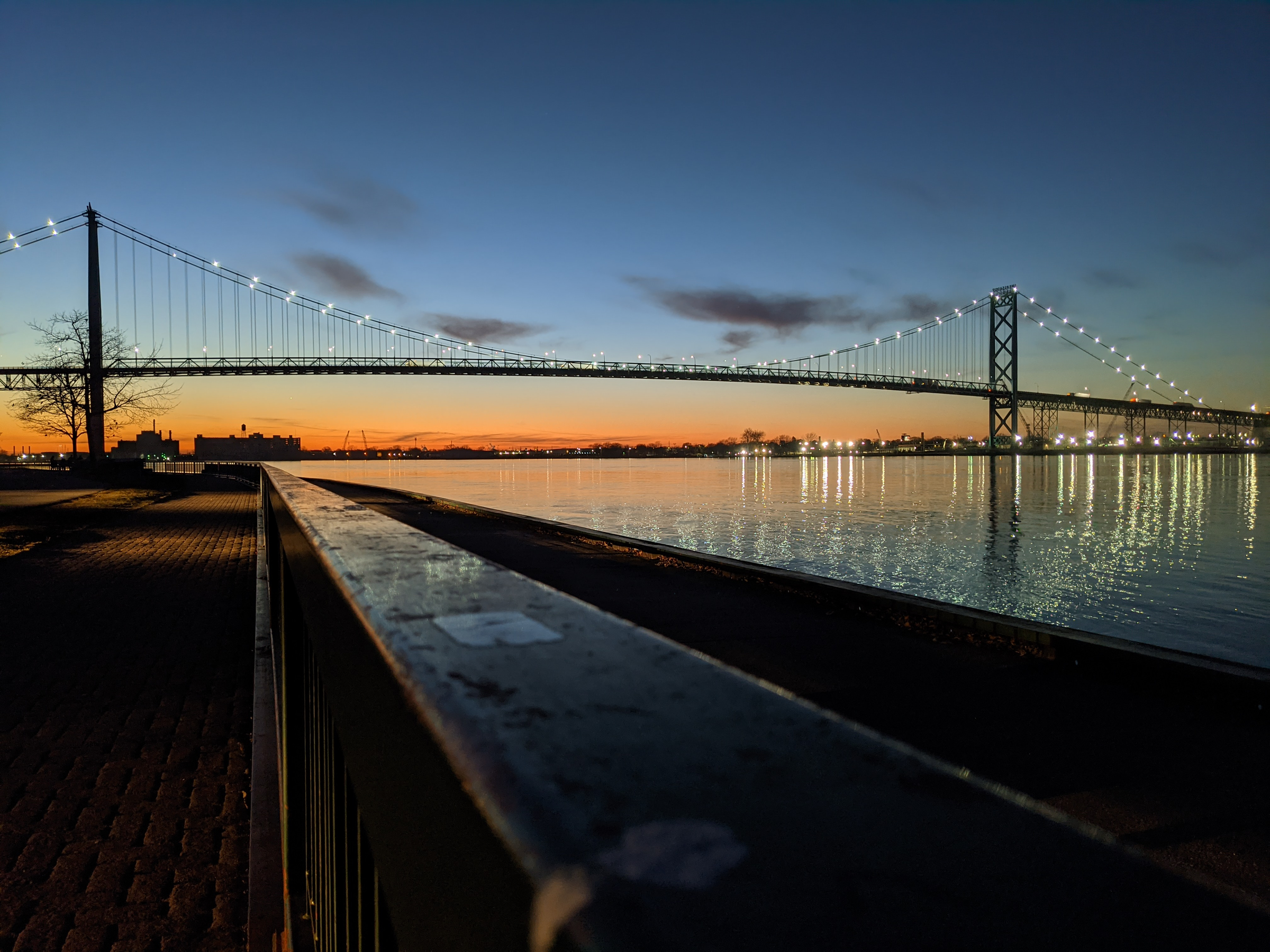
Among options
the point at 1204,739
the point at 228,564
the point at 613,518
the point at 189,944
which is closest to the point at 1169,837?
the point at 1204,739

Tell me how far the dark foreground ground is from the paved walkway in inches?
101

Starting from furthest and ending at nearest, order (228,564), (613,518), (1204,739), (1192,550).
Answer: (613,518)
(1192,550)
(228,564)
(1204,739)

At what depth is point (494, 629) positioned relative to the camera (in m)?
0.84

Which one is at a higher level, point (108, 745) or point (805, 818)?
point (805, 818)

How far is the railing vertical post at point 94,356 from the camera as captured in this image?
26.0 metres

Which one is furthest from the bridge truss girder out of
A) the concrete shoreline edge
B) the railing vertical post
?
the concrete shoreline edge

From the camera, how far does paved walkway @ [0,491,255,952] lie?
2.44 m

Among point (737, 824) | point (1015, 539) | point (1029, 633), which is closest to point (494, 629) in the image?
point (737, 824)

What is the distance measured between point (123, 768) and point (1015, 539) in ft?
50.7

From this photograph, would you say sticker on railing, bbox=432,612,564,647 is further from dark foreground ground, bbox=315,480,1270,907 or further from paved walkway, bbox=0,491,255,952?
paved walkway, bbox=0,491,255,952

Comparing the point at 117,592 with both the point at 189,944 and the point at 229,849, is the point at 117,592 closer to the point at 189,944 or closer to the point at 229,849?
the point at 229,849

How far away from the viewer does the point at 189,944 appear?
2.31m

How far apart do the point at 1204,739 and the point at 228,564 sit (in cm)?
1009

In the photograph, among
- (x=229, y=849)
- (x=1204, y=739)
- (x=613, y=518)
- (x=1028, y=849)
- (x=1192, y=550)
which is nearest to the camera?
(x=1028, y=849)
